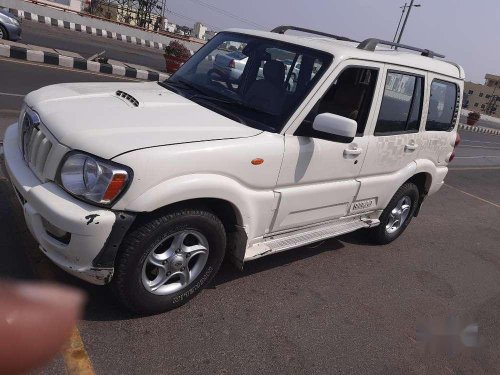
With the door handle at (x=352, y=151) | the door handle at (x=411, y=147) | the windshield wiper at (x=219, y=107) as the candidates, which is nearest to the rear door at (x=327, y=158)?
the door handle at (x=352, y=151)

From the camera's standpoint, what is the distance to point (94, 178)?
2455 mm

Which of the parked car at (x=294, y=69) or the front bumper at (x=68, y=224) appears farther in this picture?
the parked car at (x=294, y=69)

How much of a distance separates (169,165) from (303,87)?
53.2 inches

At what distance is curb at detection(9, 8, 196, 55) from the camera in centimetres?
2302

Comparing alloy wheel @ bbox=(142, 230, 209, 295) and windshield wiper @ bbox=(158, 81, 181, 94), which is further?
windshield wiper @ bbox=(158, 81, 181, 94)

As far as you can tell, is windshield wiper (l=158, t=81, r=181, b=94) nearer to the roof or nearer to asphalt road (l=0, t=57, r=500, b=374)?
the roof

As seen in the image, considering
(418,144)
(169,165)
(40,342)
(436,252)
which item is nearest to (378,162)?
(418,144)

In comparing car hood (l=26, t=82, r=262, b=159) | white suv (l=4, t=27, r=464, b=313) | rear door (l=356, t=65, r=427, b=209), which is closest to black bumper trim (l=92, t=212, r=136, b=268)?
white suv (l=4, t=27, r=464, b=313)

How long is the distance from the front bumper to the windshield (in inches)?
50.2

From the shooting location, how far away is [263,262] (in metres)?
3.99

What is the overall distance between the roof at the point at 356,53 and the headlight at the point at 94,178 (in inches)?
77.2

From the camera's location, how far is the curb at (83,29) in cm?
2302

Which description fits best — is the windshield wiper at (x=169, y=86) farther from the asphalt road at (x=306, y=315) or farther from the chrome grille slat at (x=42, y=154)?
the asphalt road at (x=306, y=315)

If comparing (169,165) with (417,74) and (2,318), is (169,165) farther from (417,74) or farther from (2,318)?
(417,74)
